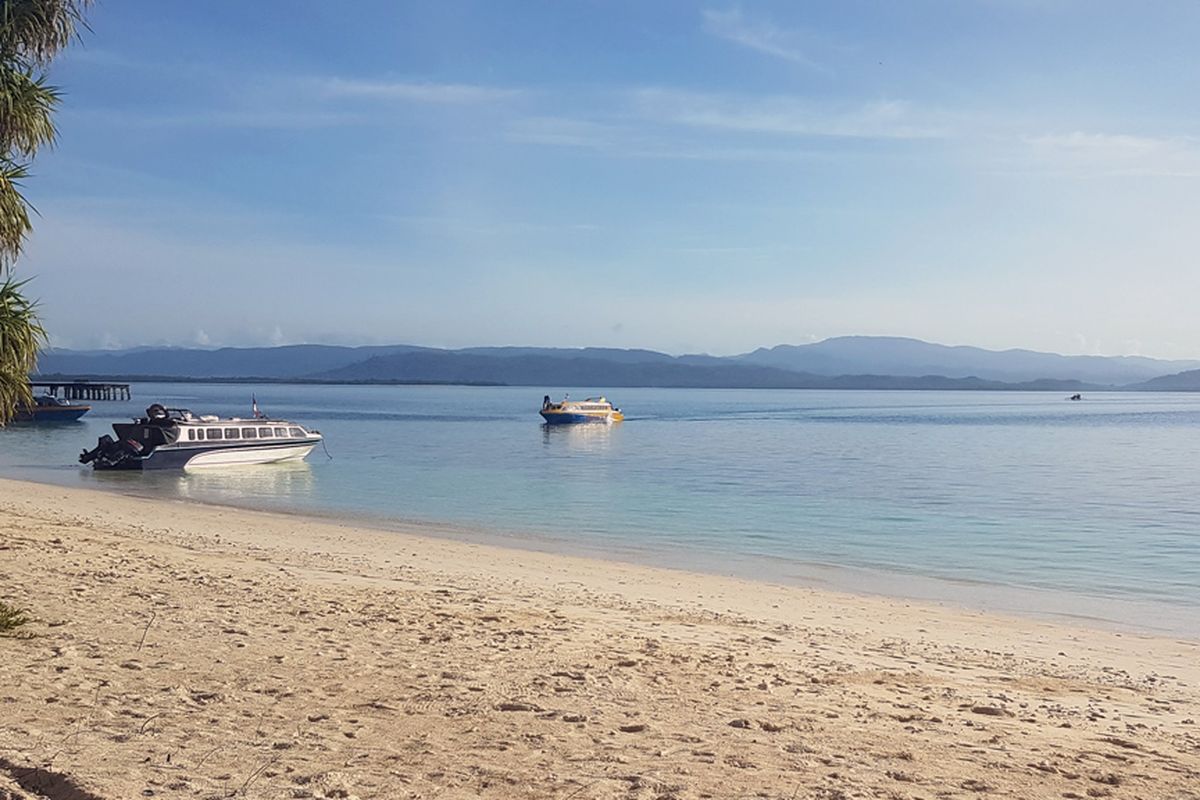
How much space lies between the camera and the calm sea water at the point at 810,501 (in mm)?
17703

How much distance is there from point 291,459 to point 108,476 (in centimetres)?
765

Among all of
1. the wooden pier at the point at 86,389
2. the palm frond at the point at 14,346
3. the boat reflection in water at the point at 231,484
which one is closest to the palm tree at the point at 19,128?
the palm frond at the point at 14,346

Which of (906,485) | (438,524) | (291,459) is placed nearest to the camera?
(438,524)

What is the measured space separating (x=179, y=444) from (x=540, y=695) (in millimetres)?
33312

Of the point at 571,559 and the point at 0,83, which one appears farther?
the point at 571,559

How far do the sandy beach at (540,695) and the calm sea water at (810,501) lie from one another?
4732mm

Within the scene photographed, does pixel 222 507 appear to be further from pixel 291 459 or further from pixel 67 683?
pixel 67 683

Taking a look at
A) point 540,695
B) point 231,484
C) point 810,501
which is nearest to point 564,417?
point 231,484

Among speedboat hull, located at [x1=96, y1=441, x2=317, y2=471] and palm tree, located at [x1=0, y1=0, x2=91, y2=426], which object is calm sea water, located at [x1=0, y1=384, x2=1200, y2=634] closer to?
speedboat hull, located at [x1=96, y1=441, x2=317, y2=471]

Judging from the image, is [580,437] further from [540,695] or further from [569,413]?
[540,695]

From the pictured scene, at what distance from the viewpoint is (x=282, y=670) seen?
23.8 ft

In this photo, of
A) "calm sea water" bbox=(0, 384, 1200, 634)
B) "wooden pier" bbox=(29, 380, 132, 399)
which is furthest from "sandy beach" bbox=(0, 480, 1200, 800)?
"wooden pier" bbox=(29, 380, 132, 399)

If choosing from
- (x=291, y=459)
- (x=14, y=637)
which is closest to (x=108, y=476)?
(x=291, y=459)

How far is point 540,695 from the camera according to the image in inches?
273
